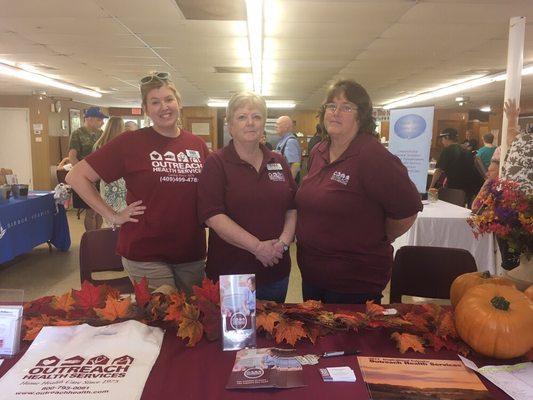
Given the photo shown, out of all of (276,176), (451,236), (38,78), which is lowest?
(451,236)

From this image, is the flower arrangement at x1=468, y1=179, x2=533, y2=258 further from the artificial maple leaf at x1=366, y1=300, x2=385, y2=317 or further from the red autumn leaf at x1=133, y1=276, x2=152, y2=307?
the red autumn leaf at x1=133, y1=276, x2=152, y2=307

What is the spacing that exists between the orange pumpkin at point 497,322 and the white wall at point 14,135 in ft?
40.7

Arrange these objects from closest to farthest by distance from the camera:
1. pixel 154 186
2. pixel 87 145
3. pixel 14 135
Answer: pixel 154 186
pixel 87 145
pixel 14 135

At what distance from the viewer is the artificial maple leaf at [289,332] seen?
122 centimetres

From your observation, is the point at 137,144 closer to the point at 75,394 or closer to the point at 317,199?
the point at 317,199

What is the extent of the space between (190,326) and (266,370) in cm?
28

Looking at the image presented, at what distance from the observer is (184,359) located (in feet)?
3.75

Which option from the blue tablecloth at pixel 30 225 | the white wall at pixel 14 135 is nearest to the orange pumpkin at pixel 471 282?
the blue tablecloth at pixel 30 225

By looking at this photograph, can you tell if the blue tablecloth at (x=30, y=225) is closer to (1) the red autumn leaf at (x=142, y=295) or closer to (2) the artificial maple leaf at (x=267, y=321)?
(1) the red autumn leaf at (x=142, y=295)

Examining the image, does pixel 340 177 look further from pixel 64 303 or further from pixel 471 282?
pixel 64 303

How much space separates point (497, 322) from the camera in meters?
1.13

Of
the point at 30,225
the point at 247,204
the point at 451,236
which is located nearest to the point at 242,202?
the point at 247,204

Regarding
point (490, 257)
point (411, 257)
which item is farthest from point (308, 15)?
point (411, 257)

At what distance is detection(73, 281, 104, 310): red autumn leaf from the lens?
53.7 inches
